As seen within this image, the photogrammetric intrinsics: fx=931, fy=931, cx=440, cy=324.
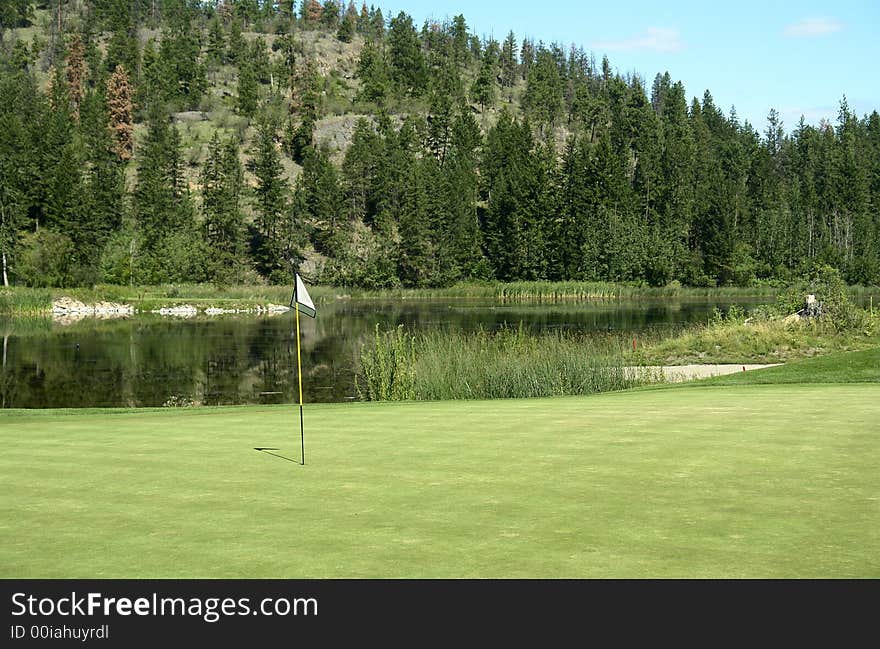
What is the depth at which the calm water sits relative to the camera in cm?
2895

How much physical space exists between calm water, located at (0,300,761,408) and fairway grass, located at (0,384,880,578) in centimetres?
1604

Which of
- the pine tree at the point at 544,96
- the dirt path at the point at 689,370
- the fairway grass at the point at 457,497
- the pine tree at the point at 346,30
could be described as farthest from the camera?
the pine tree at the point at 346,30

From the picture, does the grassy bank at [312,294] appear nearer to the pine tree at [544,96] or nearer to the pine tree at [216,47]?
the pine tree at [544,96]

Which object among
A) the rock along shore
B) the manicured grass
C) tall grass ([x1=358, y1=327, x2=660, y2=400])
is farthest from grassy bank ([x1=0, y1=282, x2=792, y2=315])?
the manicured grass

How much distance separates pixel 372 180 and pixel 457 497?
106 m

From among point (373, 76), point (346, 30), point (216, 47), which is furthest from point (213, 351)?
point (346, 30)

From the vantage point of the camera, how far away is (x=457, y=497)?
7.32 metres

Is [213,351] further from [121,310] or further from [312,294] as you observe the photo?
[312,294]

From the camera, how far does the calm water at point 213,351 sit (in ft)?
95.0

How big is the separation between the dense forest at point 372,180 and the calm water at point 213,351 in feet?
84.7

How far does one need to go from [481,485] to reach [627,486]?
1.20m

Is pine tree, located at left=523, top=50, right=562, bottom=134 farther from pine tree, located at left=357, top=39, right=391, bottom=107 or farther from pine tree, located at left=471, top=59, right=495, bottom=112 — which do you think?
pine tree, located at left=357, top=39, right=391, bottom=107

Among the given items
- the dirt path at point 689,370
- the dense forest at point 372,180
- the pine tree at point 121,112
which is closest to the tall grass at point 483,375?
the dirt path at point 689,370
